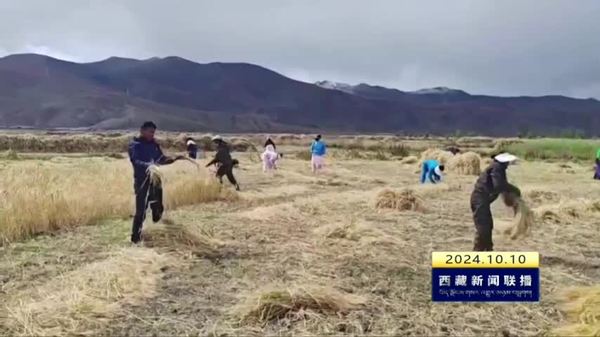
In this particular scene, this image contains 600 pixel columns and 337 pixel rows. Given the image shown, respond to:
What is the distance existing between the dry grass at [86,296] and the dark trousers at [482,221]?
3.53m

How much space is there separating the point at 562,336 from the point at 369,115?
163 m

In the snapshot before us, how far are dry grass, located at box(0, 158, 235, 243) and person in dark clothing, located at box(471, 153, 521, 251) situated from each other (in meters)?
4.97

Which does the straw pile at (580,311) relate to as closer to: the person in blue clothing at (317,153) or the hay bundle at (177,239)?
the hay bundle at (177,239)

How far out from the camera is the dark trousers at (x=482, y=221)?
23.7ft

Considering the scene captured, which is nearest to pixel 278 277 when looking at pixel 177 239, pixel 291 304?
pixel 291 304

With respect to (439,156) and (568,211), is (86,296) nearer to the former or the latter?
(568,211)

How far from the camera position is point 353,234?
352 inches

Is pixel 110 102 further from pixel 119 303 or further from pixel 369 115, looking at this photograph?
pixel 119 303

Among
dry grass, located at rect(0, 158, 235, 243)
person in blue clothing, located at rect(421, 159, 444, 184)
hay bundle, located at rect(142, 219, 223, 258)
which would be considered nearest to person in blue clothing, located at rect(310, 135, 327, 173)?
person in blue clothing, located at rect(421, 159, 444, 184)

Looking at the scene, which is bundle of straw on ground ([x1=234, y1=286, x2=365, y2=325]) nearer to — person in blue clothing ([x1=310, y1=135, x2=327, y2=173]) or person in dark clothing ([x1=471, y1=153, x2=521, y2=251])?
person in dark clothing ([x1=471, y1=153, x2=521, y2=251])

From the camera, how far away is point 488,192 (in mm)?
7156

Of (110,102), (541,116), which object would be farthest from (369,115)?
(110,102)

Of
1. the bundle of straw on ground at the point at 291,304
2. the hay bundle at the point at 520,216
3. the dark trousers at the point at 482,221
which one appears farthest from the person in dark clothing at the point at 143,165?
the hay bundle at the point at 520,216

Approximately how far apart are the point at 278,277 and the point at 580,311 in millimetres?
2890
